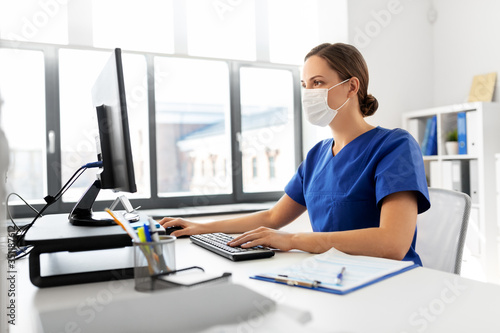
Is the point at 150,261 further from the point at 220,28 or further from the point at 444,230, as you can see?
the point at 220,28

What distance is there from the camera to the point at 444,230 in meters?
1.28

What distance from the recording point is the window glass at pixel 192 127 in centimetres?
273

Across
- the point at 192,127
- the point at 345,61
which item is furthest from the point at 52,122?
the point at 345,61

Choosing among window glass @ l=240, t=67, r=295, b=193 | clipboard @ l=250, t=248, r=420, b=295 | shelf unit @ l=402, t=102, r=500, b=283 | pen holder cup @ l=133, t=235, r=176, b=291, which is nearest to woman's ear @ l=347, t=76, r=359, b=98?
clipboard @ l=250, t=248, r=420, b=295

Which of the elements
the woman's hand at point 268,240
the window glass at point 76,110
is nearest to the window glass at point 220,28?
the window glass at point 76,110

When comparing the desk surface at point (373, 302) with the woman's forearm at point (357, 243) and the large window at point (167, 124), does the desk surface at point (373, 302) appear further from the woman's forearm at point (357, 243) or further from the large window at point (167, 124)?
the large window at point (167, 124)

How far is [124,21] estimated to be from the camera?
2.51m

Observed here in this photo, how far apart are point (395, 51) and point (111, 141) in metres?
2.54

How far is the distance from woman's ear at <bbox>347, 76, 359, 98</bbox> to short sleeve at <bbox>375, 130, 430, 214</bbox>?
0.25 m

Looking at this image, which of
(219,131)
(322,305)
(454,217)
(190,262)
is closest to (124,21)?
(219,131)

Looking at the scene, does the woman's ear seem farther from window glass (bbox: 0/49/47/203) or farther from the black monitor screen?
window glass (bbox: 0/49/47/203)

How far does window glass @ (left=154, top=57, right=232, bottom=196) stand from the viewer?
2.73 metres

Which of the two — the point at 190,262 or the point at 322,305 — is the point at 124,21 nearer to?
the point at 190,262

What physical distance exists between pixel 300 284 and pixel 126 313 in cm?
33
